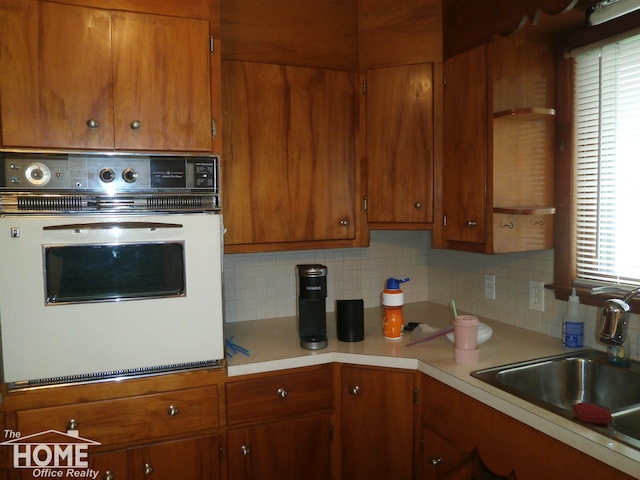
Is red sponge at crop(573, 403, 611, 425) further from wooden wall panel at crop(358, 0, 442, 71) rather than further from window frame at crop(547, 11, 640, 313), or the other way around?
wooden wall panel at crop(358, 0, 442, 71)

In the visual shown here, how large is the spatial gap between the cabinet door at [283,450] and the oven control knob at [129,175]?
96cm

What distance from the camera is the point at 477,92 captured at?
1.89 metres

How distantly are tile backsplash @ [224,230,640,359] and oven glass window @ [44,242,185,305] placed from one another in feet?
2.21

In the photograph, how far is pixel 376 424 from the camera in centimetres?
189

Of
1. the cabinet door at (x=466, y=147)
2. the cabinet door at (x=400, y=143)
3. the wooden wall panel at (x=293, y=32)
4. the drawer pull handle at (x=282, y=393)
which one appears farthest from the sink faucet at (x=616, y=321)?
the wooden wall panel at (x=293, y=32)

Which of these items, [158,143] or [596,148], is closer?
[158,143]

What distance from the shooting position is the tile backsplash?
2098 mm

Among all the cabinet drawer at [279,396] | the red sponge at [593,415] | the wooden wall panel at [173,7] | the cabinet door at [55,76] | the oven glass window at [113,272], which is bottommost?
the cabinet drawer at [279,396]

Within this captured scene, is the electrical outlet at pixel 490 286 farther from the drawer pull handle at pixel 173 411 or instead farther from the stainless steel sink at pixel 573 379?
the drawer pull handle at pixel 173 411

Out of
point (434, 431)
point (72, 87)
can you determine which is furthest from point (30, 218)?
point (434, 431)

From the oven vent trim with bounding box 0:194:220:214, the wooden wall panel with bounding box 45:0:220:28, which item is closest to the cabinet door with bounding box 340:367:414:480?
the oven vent trim with bounding box 0:194:220:214

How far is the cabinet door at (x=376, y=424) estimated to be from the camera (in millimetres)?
1850

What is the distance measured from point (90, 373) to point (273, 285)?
1.01 m

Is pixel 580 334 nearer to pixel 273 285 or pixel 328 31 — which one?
pixel 273 285
